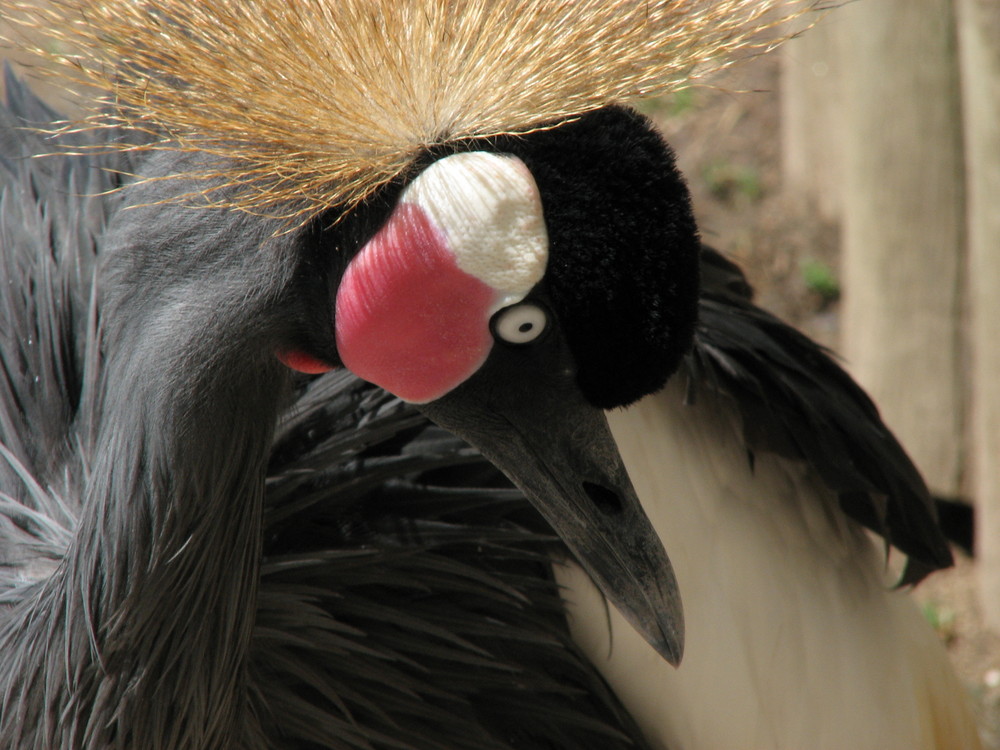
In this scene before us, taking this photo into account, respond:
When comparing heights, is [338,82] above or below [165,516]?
above

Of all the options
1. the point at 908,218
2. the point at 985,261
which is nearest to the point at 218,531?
the point at 985,261

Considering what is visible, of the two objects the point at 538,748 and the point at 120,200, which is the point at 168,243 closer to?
the point at 120,200

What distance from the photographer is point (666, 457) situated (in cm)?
147

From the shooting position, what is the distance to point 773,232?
308cm

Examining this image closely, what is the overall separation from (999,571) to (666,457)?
1299mm

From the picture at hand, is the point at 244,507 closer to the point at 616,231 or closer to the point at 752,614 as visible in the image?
the point at 616,231

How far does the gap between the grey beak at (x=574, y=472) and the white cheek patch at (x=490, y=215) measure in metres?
0.09

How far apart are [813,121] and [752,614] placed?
72.6 inches

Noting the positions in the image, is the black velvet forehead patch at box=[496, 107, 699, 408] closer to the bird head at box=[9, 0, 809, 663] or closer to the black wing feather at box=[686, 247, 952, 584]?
the bird head at box=[9, 0, 809, 663]

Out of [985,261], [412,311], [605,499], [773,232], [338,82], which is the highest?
[338,82]

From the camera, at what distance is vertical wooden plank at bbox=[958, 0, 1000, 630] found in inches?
81.9

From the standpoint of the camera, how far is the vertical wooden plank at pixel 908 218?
2.38 meters

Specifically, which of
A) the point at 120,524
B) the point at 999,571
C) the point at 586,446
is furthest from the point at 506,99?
the point at 999,571

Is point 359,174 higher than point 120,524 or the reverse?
higher
